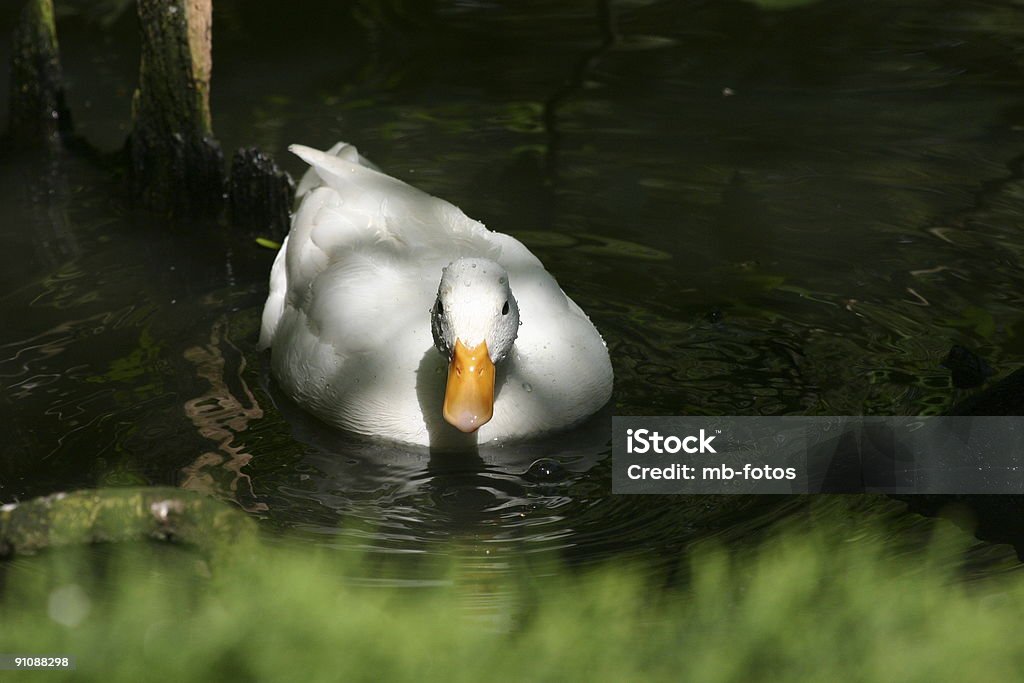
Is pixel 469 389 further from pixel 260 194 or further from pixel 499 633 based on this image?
pixel 260 194

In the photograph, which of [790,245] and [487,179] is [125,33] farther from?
[790,245]

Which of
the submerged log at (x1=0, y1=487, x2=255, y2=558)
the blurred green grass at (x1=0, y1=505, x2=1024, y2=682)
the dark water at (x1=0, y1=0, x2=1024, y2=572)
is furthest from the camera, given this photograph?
the dark water at (x1=0, y1=0, x2=1024, y2=572)

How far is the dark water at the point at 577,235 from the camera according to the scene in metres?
4.84

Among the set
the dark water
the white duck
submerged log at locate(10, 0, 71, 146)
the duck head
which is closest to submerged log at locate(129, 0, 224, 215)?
the dark water

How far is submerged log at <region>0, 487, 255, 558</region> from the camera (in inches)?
105

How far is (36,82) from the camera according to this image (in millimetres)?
8273

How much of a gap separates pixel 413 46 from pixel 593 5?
1579 mm

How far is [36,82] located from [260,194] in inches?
85.5

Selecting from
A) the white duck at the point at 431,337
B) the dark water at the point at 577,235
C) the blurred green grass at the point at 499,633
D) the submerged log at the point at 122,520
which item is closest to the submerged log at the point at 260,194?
the dark water at the point at 577,235

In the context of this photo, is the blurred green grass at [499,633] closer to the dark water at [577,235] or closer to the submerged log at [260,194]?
the dark water at [577,235]

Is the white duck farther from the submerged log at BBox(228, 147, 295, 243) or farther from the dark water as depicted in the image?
the submerged log at BBox(228, 147, 295, 243)

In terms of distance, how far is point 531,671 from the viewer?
81.6 inches

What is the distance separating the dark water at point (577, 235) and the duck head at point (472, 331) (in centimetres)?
39

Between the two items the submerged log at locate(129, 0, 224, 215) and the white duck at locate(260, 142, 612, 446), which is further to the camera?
the submerged log at locate(129, 0, 224, 215)
